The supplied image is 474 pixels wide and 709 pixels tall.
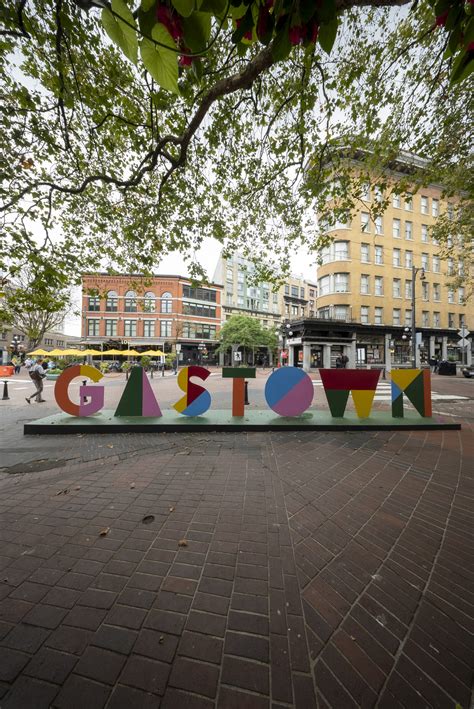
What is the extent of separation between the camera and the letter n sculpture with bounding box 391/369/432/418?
6742 millimetres

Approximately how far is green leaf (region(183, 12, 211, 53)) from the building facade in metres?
26.1

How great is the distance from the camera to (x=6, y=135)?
5.03 metres

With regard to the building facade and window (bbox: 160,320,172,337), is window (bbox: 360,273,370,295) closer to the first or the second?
the building facade

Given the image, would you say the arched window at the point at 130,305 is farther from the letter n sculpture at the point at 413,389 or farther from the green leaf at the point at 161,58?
the green leaf at the point at 161,58

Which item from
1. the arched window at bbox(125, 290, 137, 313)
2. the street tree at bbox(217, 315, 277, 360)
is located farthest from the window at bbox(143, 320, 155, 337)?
the street tree at bbox(217, 315, 277, 360)

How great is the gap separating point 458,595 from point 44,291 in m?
6.67

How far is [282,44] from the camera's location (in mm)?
1668

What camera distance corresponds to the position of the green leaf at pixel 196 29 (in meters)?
1.44

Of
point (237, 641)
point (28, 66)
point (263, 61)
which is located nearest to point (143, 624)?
point (237, 641)

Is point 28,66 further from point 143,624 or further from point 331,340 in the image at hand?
point 331,340

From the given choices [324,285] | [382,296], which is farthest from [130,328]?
[382,296]

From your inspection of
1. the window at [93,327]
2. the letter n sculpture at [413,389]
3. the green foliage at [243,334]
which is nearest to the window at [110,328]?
the window at [93,327]

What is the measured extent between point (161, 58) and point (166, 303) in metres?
40.2

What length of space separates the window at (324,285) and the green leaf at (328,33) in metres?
28.8
